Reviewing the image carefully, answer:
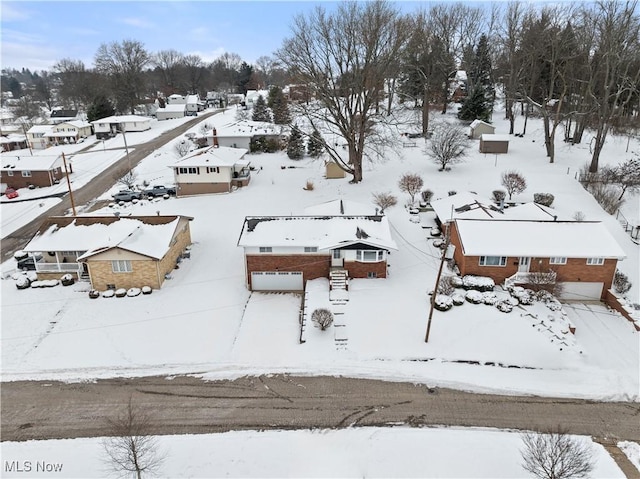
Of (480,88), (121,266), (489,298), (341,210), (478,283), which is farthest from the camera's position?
(480,88)

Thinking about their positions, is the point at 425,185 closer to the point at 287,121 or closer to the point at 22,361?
the point at 287,121

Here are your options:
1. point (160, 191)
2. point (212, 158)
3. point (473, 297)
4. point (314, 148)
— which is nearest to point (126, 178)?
point (160, 191)

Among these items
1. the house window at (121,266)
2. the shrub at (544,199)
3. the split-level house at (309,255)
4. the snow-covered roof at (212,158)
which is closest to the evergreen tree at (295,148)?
the snow-covered roof at (212,158)

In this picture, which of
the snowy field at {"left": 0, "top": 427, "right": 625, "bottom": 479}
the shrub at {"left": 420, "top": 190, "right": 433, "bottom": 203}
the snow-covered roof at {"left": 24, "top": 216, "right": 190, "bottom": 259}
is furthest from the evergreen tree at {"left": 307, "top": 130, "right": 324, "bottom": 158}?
the snowy field at {"left": 0, "top": 427, "right": 625, "bottom": 479}

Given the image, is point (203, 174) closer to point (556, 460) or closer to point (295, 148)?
point (295, 148)

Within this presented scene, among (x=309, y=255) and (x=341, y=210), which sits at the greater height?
(x=341, y=210)

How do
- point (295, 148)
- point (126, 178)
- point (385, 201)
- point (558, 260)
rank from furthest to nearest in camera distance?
point (295, 148), point (126, 178), point (385, 201), point (558, 260)

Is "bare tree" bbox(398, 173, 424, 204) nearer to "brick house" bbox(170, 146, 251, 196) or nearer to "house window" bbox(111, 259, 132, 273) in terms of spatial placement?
"brick house" bbox(170, 146, 251, 196)

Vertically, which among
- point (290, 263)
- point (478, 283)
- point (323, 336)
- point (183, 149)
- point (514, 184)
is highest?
point (183, 149)
